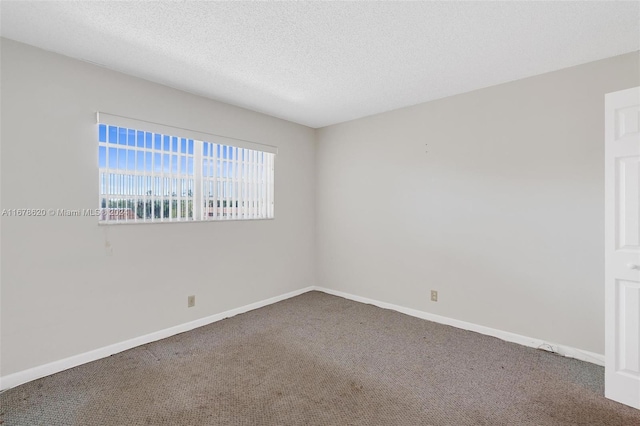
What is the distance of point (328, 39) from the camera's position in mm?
2135

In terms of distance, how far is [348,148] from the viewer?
422cm

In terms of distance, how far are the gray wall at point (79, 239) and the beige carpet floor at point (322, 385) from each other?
308 mm

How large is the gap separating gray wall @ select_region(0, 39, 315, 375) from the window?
106mm

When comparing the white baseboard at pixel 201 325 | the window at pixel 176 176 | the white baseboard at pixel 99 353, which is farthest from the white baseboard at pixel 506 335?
the window at pixel 176 176

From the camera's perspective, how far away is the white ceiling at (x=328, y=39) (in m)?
1.83

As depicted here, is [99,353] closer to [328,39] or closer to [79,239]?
[79,239]

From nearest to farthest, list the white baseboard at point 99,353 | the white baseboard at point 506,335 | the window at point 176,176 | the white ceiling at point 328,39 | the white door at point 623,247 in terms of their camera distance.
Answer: the white ceiling at point 328,39 < the white door at point 623,247 < the white baseboard at point 99,353 < the white baseboard at point 506,335 < the window at point 176,176

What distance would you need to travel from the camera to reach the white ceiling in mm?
1828

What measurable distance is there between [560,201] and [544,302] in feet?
3.00

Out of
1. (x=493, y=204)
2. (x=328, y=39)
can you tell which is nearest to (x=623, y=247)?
(x=493, y=204)

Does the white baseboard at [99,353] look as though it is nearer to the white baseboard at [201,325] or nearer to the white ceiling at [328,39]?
the white baseboard at [201,325]

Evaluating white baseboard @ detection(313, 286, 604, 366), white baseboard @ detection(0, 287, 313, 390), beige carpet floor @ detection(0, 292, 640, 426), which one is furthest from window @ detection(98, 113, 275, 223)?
white baseboard @ detection(313, 286, 604, 366)

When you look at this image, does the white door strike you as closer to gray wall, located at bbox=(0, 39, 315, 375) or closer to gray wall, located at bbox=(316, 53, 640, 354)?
gray wall, located at bbox=(316, 53, 640, 354)

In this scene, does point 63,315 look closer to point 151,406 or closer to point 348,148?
point 151,406
